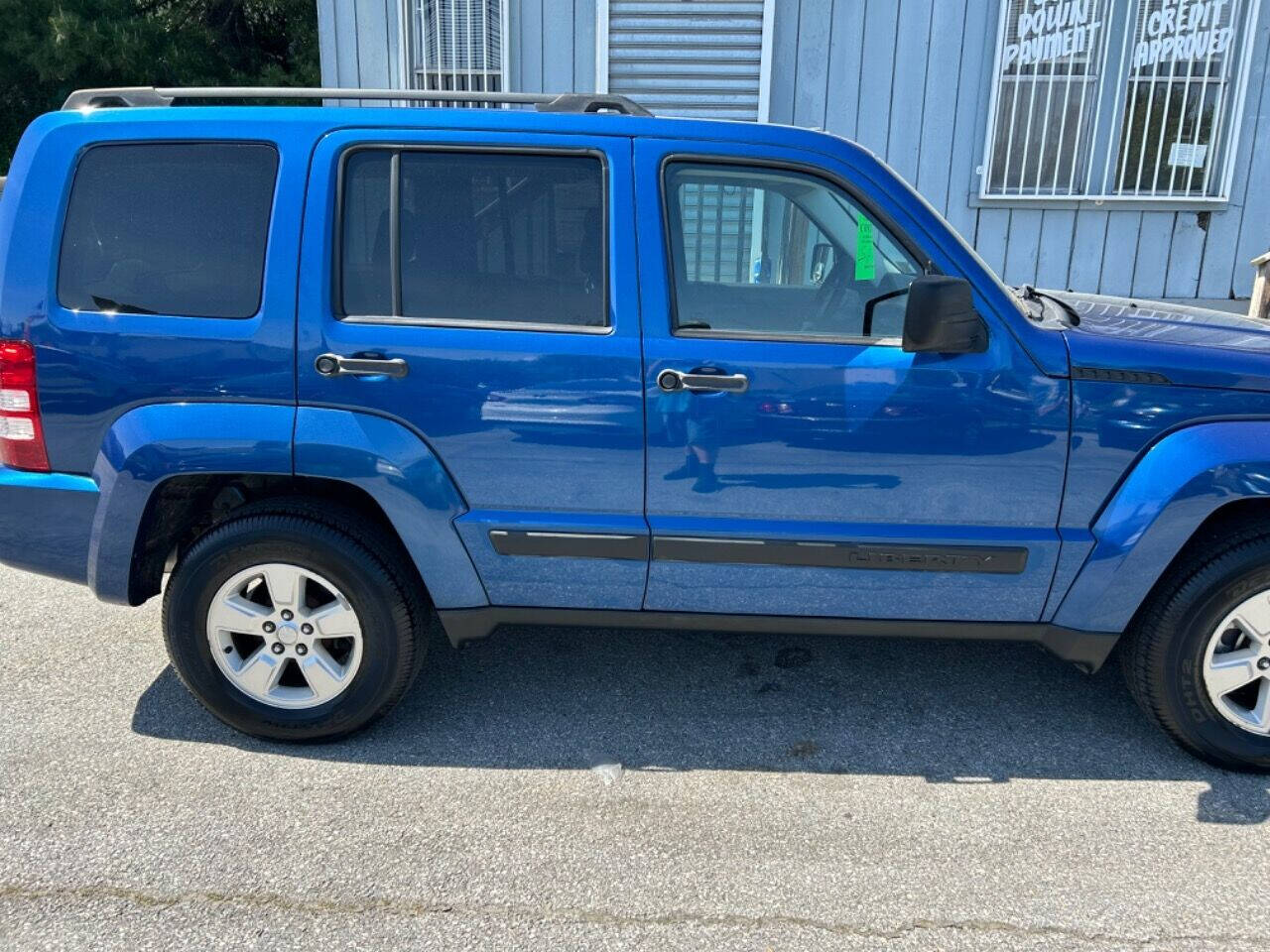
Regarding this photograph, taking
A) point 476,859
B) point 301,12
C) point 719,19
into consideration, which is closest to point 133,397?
point 476,859

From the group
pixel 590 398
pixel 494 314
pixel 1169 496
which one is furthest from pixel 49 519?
pixel 1169 496

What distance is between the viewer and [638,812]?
8.80 feet

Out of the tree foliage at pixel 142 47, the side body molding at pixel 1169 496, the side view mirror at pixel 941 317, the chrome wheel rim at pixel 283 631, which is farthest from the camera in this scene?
the tree foliage at pixel 142 47

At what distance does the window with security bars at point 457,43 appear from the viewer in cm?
729

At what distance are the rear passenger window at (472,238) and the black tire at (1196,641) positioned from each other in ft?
6.40

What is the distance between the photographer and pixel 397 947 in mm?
2178

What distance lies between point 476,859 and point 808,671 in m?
1.50

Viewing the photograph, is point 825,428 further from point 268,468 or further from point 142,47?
point 142,47

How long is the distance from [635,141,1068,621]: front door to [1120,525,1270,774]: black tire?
364 mm

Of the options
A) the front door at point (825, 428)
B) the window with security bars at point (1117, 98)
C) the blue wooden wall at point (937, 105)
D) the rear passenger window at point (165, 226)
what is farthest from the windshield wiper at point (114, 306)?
the window with security bars at point (1117, 98)

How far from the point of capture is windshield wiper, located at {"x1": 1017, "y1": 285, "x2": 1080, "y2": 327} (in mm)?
2997

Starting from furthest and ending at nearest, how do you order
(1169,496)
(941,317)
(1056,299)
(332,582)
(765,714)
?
(1056,299), (765,714), (332,582), (1169,496), (941,317)

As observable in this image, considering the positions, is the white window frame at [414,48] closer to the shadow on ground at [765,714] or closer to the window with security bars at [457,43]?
the window with security bars at [457,43]

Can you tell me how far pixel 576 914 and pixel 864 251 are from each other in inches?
79.2
